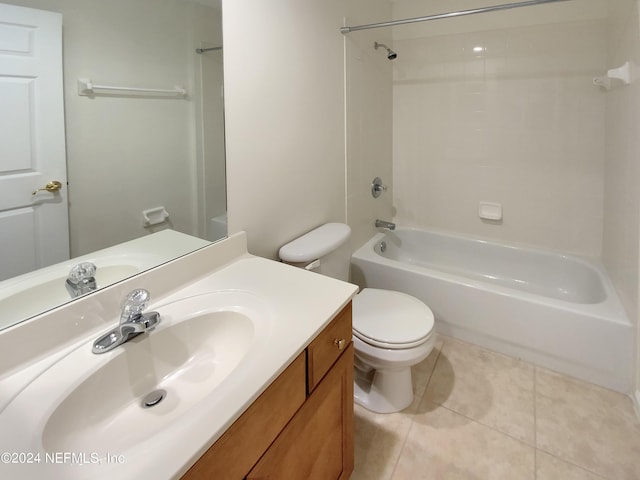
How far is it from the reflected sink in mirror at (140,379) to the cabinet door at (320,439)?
0.21m

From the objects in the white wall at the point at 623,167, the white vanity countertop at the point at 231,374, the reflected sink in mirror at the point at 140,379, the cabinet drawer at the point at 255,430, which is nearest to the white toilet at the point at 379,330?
the white vanity countertop at the point at 231,374

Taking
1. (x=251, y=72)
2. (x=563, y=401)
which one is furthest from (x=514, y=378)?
(x=251, y=72)

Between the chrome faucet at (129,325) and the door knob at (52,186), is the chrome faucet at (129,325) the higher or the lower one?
the lower one

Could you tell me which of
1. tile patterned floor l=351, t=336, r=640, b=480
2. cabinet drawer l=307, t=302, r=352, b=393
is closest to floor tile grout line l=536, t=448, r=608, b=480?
tile patterned floor l=351, t=336, r=640, b=480

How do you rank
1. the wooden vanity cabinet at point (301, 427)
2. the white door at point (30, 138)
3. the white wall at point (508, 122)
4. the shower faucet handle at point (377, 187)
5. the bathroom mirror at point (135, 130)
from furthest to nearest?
the shower faucet handle at point (377, 187)
the white wall at point (508, 122)
the bathroom mirror at point (135, 130)
the white door at point (30, 138)
the wooden vanity cabinet at point (301, 427)

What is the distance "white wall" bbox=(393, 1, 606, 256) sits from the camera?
7.26 feet

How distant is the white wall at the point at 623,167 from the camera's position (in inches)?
62.0

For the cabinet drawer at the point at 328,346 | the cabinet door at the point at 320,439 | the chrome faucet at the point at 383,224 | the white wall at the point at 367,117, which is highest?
the white wall at the point at 367,117

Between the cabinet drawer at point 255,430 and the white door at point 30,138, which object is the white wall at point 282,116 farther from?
the cabinet drawer at point 255,430

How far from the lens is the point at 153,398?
867mm

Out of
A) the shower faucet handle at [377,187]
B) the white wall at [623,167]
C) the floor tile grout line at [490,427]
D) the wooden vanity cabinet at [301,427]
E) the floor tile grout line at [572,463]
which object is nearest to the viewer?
the wooden vanity cabinet at [301,427]

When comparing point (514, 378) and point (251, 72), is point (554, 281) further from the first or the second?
point (251, 72)

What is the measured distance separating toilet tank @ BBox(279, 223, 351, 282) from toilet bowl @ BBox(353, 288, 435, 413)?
0.71 ft

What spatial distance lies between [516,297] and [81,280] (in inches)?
75.6
